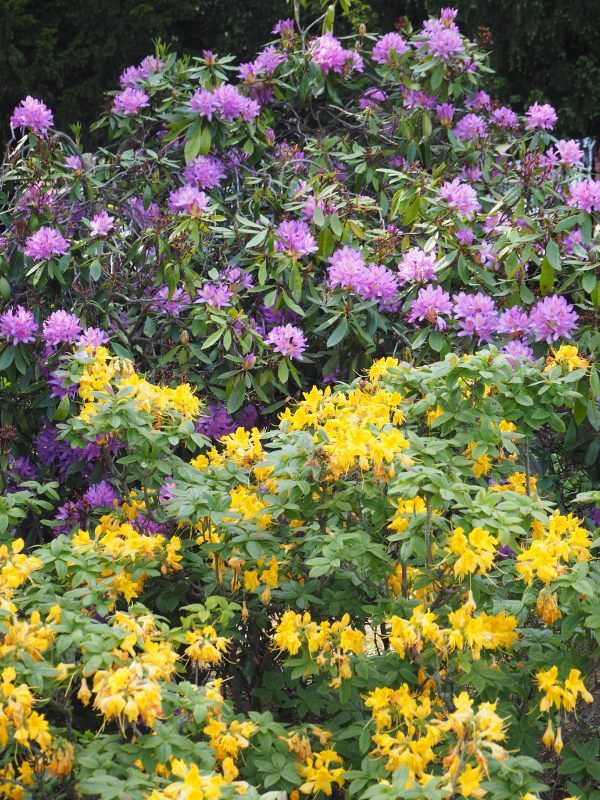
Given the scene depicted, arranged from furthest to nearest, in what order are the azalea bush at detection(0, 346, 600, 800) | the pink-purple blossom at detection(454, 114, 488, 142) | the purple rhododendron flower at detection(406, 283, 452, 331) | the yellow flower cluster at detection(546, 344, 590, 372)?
the pink-purple blossom at detection(454, 114, 488, 142) → the purple rhododendron flower at detection(406, 283, 452, 331) → the yellow flower cluster at detection(546, 344, 590, 372) → the azalea bush at detection(0, 346, 600, 800)

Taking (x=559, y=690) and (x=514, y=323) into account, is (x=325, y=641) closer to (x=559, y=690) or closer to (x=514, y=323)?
(x=559, y=690)

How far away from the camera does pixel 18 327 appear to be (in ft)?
10.2

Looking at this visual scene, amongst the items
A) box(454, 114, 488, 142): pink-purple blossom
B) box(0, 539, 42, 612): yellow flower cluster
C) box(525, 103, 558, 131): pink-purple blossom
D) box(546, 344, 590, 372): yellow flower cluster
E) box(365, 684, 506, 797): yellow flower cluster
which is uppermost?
box(454, 114, 488, 142): pink-purple blossom

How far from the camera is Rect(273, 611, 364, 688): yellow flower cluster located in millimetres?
2016

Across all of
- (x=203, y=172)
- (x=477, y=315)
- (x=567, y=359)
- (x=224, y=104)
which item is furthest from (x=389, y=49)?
(x=567, y=359)

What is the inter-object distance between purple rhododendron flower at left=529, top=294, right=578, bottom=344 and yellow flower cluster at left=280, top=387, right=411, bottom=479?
612mm

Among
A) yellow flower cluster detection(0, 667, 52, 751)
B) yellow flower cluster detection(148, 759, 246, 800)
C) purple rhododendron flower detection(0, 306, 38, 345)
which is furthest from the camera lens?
purple rhododendron flower detection(0, 306, 38, 345)

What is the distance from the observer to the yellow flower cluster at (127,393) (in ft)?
7.70

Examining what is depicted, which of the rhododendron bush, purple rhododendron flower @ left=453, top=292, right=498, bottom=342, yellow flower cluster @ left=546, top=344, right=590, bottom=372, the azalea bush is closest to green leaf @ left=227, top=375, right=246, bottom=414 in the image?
the rhododendron bush

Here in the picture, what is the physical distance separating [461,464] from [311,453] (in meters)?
0.31

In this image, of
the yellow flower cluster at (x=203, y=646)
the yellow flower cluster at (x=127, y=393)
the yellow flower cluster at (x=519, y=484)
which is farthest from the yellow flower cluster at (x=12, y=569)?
the yellow flower cluster at (x=519, y=484)

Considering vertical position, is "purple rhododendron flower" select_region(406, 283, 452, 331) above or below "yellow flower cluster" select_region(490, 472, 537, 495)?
above

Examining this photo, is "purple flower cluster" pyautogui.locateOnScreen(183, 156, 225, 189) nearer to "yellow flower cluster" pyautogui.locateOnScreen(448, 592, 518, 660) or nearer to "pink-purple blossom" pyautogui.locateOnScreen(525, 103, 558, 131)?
"pink-purple blossom" pyautogui.locateOnScreen(525, 103, 558, 131)

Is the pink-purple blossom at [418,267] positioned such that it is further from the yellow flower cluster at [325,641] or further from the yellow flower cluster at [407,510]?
the yellow flower cluster at [325,641]
